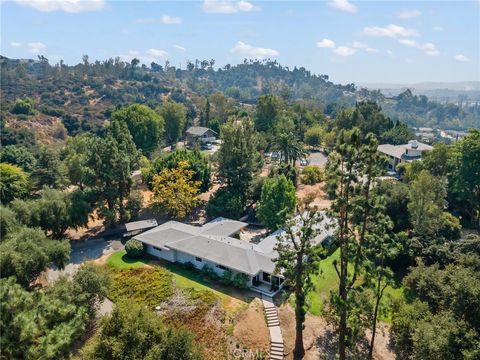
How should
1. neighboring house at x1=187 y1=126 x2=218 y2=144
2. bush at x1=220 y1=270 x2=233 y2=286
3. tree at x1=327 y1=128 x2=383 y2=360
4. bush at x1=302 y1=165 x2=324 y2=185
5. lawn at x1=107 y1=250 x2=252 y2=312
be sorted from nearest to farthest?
tree at x1=327 y1=128 x2=383 y2=360 → lawn at x1=107 y1=250 x2=252 y2=312 → bush at x1=220 y1=270 x2=233 y2=286 → bush at x1=302 y1=165 x2=324 y2=185 → neighboring house at x1=187 y1=126 x2=218 y2=144

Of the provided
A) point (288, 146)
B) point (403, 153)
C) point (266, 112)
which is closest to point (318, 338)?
point (288, 146)

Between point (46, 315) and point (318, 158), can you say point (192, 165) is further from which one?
point (318, 158)

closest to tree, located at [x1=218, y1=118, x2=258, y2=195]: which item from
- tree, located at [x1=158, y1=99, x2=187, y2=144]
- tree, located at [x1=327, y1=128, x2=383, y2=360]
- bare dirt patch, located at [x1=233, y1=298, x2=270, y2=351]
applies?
bare dirt patch, located at [x1=233, y1=298, x2=270, y2=351]

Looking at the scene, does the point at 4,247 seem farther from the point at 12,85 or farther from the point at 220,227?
the point at 12,85

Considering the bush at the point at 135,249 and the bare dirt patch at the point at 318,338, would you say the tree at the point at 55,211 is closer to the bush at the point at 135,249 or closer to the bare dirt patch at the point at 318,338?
the bush at the point at 135,249

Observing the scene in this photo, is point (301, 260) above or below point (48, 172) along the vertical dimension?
above

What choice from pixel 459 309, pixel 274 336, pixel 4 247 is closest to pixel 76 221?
pixel 4 247

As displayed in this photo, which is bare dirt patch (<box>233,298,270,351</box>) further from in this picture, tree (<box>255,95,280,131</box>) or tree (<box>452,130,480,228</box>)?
tree (<box>255,95,280,131</box>)
